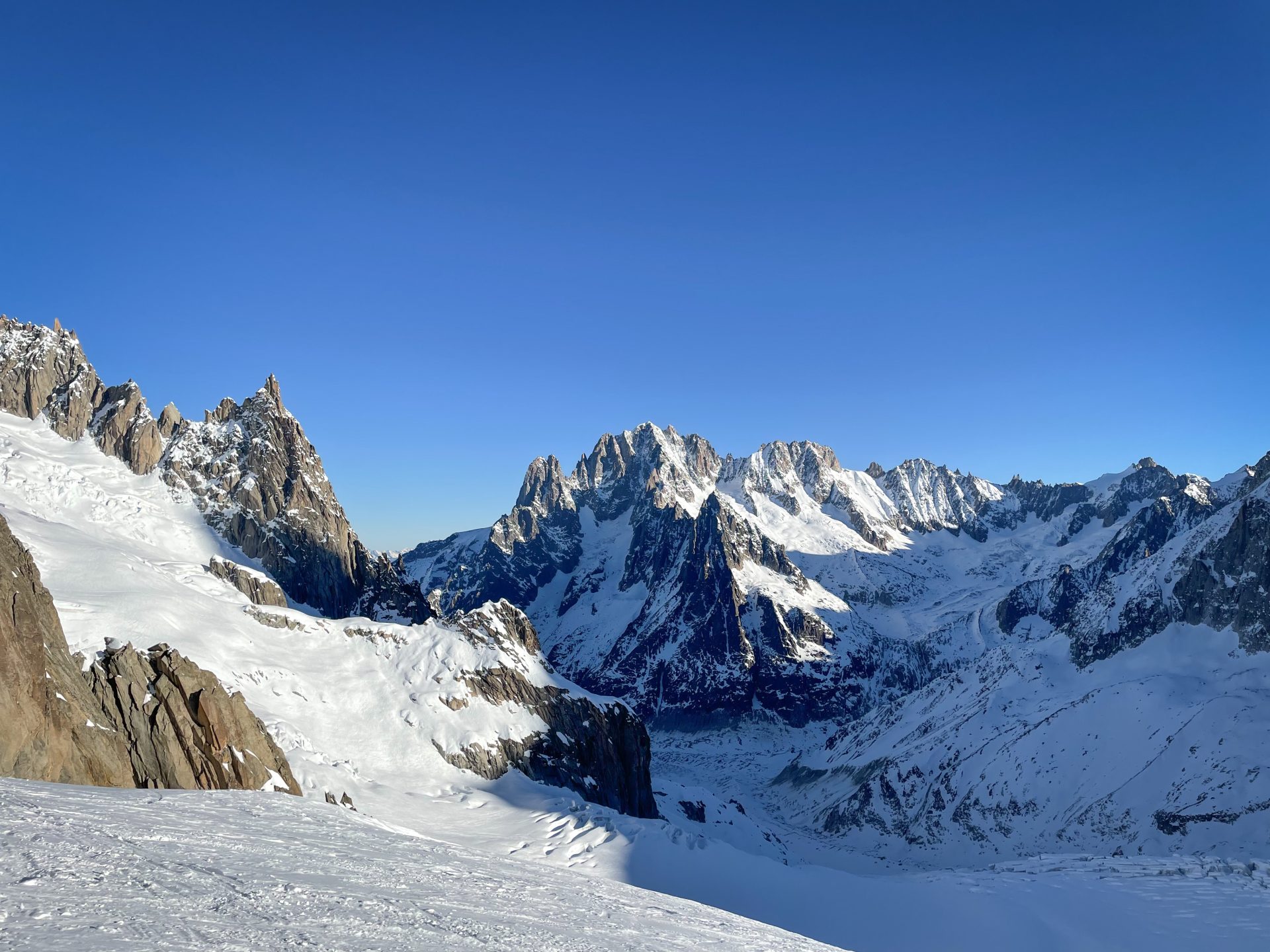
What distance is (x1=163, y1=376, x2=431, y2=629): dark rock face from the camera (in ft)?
435

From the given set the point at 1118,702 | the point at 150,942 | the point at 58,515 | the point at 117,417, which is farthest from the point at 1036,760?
the point at 117,417

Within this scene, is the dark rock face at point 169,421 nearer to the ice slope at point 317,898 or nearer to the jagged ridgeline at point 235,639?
the jagged ridgeline at point 235,639

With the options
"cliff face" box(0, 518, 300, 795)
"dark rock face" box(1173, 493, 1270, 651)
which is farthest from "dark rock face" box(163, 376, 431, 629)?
"dark rock face" box(1173, 493, 1270, 651)

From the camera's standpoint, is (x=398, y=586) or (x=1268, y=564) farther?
(x=398, y=586)

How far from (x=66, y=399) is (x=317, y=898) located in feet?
529

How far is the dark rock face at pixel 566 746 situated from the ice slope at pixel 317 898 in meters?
52.1

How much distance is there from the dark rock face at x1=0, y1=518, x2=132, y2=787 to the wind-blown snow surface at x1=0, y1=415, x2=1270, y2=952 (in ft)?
25.7

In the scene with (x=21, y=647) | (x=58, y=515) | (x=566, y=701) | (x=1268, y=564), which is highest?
(x=1268, y=564)

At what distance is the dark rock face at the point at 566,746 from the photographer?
291 feet

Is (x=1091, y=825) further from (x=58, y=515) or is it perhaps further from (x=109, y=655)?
(x=58, y=515)

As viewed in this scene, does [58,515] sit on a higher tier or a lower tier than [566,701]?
higher

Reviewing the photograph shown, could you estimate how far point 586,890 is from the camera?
28.6m

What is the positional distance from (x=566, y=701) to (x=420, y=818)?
109ft

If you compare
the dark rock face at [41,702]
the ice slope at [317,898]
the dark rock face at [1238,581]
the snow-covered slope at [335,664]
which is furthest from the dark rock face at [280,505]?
the dark rock face at [1238,581]
